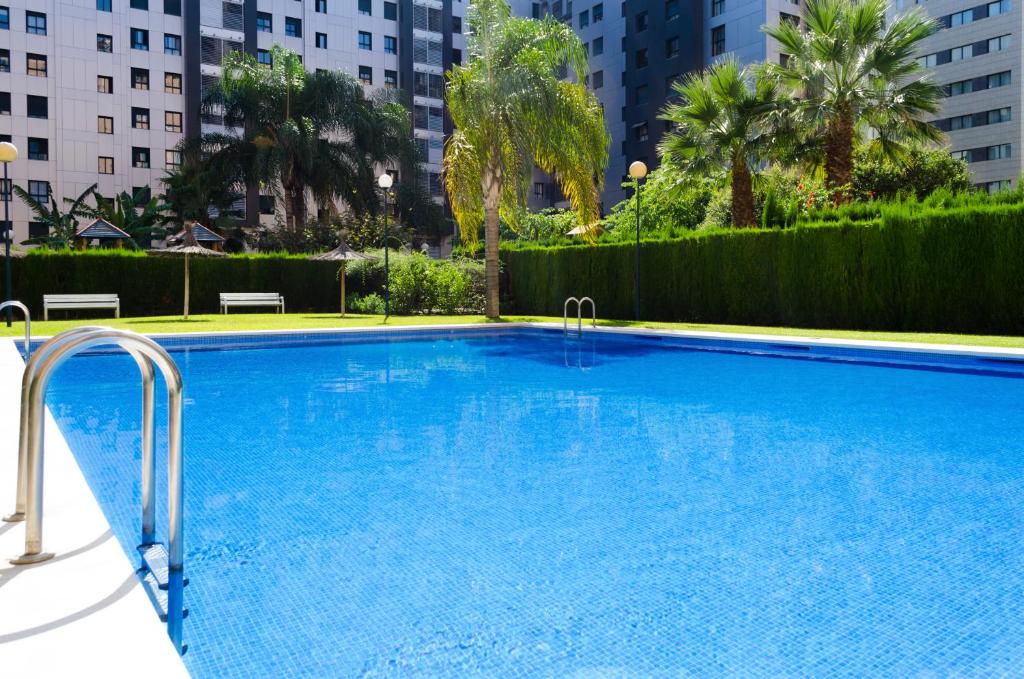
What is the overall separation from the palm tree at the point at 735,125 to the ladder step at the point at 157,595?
19084 mm

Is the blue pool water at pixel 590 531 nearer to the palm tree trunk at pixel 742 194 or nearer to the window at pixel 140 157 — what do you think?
the palm tree trunk at pixel 742 194

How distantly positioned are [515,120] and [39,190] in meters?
33.0

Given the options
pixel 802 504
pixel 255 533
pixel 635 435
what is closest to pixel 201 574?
pixel 255 533

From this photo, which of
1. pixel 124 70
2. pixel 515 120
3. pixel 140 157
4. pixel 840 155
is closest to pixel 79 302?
pixel 515 120

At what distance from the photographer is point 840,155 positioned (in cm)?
1998

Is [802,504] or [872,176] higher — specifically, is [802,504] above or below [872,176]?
below

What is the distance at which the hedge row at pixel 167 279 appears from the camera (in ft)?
70.2

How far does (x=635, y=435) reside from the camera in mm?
6484

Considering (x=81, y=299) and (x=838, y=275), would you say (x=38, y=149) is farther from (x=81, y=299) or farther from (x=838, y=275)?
(x=838, y=275)

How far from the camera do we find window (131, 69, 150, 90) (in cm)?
4234

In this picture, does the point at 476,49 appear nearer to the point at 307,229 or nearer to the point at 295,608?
the point at 307,229

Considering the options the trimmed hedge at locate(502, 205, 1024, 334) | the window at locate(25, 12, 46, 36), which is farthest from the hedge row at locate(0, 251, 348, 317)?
the window at locate(25, 12, 46, 36)

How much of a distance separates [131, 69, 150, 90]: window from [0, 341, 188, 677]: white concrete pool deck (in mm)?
45461

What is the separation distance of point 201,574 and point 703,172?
19.8 metres
